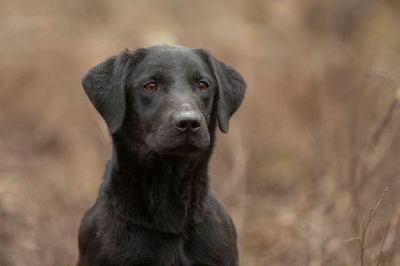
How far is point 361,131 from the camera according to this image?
26.0 ft

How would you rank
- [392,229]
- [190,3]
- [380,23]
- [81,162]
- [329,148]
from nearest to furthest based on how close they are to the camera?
1. [392,229]
2. [329,148]
3. [81,162]
4. [380,23]
5. [190,3]

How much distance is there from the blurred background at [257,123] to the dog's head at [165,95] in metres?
1.35

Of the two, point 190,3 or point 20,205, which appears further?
point 190,3

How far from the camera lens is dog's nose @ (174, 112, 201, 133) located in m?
4.66

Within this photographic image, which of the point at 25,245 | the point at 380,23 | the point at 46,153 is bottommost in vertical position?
the point at 46,153

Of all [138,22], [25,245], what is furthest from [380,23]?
[25,245]

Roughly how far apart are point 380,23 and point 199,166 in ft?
30.5

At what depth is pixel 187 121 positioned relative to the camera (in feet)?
15.3

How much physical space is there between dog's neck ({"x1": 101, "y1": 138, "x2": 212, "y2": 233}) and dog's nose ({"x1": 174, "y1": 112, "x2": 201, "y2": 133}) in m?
0.43

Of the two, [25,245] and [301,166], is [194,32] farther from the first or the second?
[25,245]

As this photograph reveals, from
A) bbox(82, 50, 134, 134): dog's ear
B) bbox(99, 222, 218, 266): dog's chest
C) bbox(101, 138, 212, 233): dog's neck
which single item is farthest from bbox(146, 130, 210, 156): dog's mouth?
bbox(99, 222, 218, 266): dog's chest

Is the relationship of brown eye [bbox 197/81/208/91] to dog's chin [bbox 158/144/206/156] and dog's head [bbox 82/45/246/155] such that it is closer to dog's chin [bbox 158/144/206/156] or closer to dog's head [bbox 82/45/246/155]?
dog's head [bbox 82/45/246/155]

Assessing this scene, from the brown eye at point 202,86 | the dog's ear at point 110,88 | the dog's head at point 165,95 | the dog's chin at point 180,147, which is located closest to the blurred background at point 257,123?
the dog's chin at point 180,147

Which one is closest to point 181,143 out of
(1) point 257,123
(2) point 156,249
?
(2) point 156,249
